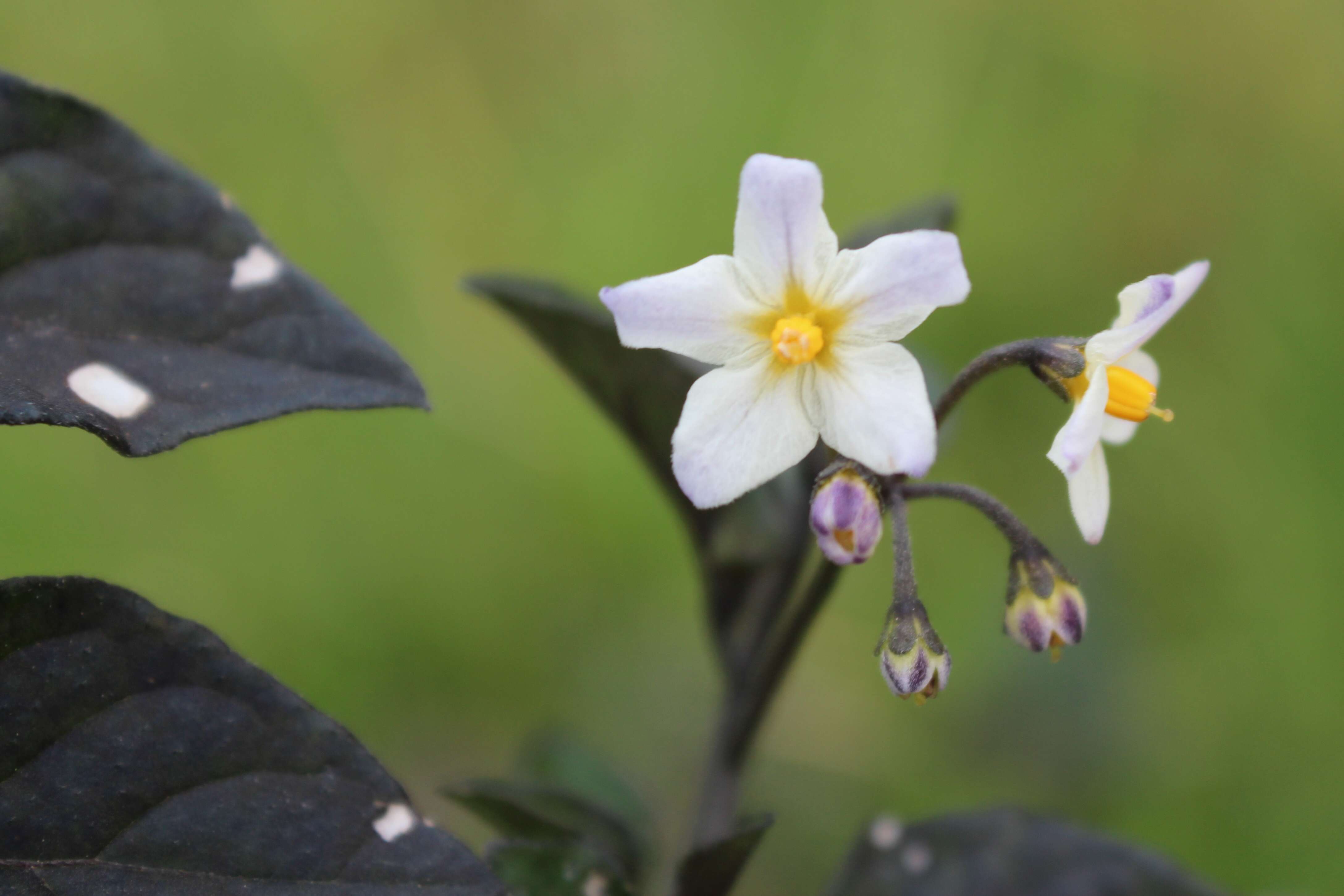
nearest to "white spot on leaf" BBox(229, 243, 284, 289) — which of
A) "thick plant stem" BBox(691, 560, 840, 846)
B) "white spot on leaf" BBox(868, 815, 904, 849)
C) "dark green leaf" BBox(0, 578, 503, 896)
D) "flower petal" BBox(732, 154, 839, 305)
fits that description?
"dark green leaf" BBox(0, 578, 503, 896)

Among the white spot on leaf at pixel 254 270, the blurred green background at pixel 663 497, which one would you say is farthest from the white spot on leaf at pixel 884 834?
the blurred green background at pixel 663 497

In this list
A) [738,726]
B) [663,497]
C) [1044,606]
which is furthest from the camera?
[663,497]

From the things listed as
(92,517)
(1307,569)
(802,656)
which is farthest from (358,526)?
(1307,569)

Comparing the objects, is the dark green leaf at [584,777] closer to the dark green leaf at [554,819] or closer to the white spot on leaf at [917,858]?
the dark green leaf at [554,819]

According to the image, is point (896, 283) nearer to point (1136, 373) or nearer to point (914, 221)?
point (1136, 373)

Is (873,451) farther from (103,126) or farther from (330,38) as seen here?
(330,38)

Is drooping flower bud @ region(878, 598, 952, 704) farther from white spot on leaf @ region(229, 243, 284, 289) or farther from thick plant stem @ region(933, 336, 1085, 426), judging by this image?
white spot on leaf @ region(229, 243, 284, 289)

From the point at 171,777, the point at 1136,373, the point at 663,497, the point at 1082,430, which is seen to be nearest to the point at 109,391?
the point at 171,777
